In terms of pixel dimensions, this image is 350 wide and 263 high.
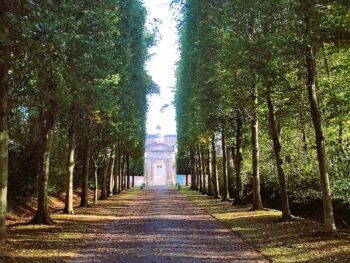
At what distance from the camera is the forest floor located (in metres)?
9.84

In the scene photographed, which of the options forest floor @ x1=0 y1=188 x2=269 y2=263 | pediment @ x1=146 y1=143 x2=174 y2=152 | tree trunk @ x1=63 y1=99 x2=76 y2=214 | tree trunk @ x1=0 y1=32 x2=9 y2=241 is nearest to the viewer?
forest floor @ x1=0 y1=188 x2=269 y2=263

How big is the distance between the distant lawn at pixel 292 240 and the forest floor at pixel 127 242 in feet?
1.38

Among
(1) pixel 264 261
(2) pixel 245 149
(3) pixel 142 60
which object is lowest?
(1) pixel 264 261

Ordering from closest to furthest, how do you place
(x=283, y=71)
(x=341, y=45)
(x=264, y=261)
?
(x=264, y=261)
(x=341, y=45)
(x=283, y=71)

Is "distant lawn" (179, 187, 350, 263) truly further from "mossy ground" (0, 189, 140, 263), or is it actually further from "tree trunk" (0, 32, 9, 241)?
"tree trunk" (0, 32, 9, 241)

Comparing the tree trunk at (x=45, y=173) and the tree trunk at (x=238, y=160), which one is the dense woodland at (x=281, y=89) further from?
the tree trunk at (x=45, y=173)

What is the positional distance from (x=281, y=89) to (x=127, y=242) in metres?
6.46

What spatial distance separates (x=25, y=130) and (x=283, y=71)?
1384cm

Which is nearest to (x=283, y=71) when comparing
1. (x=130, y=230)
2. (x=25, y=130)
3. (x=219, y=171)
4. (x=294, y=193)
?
(x=130, y=230)

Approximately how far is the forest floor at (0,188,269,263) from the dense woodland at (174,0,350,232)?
10.6ft

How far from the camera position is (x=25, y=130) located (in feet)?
75.2

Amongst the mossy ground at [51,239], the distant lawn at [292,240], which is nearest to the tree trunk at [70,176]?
the mossy ground at [51,239]

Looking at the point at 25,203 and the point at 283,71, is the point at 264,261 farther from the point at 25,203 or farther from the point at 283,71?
the point at 25,203

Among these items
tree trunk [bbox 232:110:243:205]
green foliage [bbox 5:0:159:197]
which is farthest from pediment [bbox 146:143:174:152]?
green foliage [bbox 5:0:159:197]
